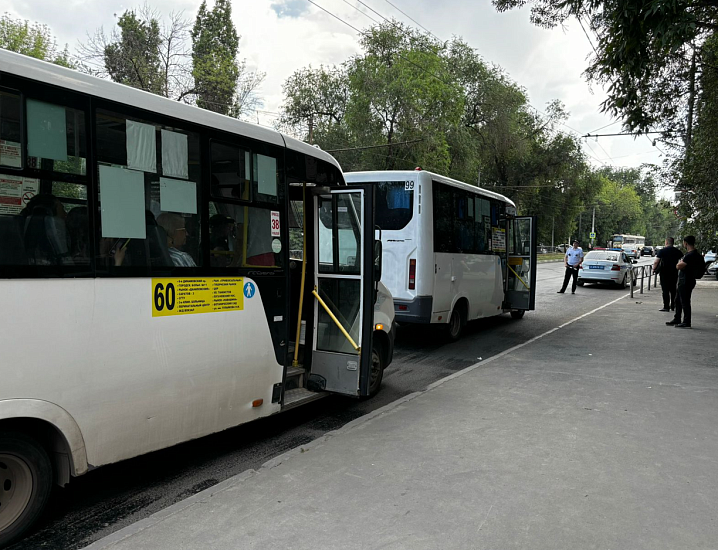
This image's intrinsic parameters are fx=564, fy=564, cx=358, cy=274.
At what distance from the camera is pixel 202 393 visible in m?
4.31

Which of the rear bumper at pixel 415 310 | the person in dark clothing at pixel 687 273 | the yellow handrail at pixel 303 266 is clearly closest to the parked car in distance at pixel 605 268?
the person in dark clothing at pixel 687 273

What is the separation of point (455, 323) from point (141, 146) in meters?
7.83

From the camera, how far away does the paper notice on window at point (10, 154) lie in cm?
308

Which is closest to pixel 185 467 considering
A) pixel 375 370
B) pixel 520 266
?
pixel 375 370

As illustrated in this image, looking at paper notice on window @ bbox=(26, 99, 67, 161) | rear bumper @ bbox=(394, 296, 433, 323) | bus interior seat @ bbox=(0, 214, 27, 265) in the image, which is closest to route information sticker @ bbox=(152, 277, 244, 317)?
bus interior seat @ bbox=(0, 214, 27, 265)

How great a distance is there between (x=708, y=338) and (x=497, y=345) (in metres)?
4.22

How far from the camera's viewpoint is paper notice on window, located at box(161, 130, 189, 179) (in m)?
4.04

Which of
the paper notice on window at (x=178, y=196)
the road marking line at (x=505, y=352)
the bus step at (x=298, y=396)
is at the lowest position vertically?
the road marking line at (x=505, y=352)

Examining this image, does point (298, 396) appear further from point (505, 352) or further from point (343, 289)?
point (505, 352)

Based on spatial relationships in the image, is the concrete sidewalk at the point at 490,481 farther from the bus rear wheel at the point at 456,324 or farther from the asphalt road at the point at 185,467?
the bus rear wheel at the point at 456,324

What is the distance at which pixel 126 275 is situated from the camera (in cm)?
372

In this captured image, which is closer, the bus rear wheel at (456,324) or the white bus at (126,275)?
the white bus at (126,275)

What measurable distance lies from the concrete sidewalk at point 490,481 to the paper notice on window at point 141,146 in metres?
2.29

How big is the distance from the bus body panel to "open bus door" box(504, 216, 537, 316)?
9149 millimetres
